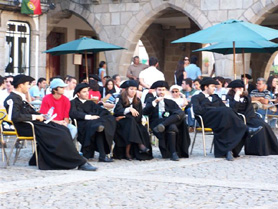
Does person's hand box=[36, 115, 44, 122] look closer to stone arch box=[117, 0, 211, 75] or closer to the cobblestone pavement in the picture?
the cobblestone pavement

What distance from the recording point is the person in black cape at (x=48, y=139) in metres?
10.1

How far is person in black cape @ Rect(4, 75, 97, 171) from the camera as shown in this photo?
398 inches

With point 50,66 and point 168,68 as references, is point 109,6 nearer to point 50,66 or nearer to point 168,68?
point 50,66

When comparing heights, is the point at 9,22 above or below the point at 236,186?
above

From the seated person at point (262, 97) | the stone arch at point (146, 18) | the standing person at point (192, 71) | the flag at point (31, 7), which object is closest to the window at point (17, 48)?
the flag at point (31, 7)

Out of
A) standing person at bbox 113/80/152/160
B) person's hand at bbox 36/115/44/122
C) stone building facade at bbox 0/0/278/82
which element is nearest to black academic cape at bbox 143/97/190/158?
standing person at bbox 113/80/152/160

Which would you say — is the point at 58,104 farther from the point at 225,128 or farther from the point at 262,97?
the point at 262,97

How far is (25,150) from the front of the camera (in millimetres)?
12914

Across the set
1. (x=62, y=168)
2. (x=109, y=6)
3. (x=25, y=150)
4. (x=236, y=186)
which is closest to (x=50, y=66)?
(x=109, y=6)

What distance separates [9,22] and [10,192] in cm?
1307

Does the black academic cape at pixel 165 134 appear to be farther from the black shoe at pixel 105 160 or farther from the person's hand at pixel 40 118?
the person's hand at pixel 40 118

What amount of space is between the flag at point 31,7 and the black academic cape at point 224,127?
927 cm

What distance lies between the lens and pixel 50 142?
10227mm

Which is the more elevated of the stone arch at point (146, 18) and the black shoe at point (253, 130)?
the stone arch at point (146, 18)
